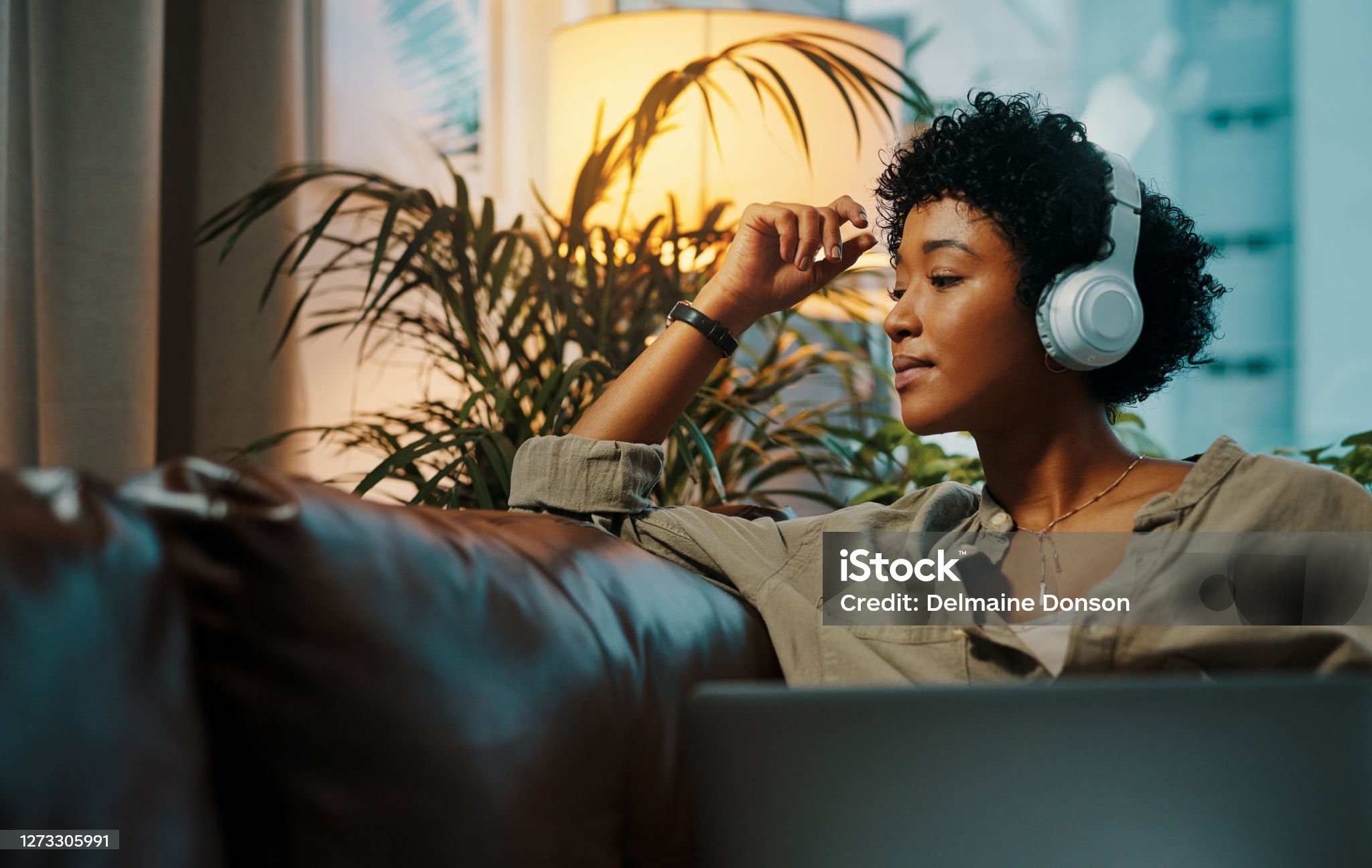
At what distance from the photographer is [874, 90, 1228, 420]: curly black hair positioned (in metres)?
1.08

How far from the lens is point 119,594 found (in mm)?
540

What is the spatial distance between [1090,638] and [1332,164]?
2928 mm

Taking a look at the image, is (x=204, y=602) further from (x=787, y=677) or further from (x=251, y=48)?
(x=251, y=48)

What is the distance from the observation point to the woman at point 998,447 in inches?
38.1

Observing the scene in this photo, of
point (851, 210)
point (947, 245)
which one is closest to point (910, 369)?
point (947, 245)

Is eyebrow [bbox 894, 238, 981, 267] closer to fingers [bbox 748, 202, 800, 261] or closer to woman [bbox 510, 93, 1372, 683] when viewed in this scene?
woman [bbox 510, 93, 1372, 683]

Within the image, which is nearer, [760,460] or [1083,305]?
[1083,305]

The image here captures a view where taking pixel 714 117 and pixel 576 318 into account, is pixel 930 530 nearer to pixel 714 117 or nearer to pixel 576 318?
pixel 576 318

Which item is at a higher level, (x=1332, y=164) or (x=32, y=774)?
(x=1332, y=164)

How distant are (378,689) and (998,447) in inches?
29.2

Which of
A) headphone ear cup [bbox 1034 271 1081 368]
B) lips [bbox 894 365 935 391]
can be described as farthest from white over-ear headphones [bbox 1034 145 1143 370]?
lips [bbox 894 365 935 391]

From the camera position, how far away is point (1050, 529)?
1.12 metres

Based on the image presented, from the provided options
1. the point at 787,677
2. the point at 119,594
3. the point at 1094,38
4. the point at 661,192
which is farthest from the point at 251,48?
the point at 1094,38

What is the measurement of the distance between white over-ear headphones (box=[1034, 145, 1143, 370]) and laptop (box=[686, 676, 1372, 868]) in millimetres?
521
